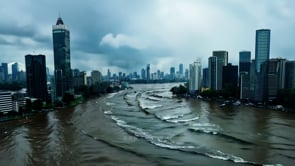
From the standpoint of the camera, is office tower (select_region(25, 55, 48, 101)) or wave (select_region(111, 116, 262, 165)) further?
office tower (select_region(25, 55, 48, 101))

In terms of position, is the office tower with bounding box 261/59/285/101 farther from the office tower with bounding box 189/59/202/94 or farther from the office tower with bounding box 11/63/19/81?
the office tower with bounding box 11/63/19/81

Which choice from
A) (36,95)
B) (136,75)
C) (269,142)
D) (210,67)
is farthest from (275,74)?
(136,75)

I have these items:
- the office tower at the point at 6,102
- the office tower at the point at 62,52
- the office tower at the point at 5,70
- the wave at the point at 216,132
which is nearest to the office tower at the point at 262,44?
the wave at the point at 216,132

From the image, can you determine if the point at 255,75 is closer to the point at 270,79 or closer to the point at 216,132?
the point at 270,79

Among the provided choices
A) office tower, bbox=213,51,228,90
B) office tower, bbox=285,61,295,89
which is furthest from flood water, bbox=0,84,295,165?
office tower, bbox=213,51,228,90

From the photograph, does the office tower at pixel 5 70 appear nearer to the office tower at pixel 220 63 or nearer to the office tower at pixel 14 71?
the office tower at pixel 14 71

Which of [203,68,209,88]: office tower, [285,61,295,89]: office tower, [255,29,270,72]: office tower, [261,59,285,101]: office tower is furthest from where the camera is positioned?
[203,68,209,88]: office tower
